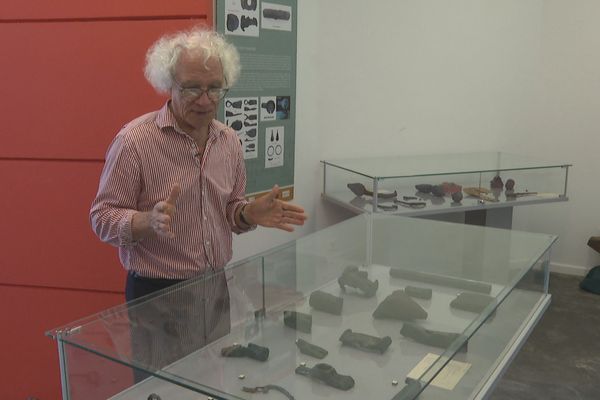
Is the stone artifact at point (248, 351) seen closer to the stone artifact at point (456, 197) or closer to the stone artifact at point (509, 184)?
the stone artifact at point (456, 197)

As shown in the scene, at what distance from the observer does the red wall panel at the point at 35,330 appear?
325 cm

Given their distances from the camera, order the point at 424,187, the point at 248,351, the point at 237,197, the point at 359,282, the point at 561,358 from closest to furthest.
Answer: the point at 248,351
the point at 359,282
the point at 237,197
the point at 561,358
the point at 424,187

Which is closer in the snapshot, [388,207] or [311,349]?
[311,349]

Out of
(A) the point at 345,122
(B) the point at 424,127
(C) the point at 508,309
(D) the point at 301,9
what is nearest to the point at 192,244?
(C) the point at 508,309

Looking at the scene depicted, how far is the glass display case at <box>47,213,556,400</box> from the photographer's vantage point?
1404 millimetres

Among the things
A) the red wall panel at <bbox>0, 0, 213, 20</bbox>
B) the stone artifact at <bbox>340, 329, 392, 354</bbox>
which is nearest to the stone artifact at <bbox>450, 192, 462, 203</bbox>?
the red wall panel at <bbox>0, 0, 213, 20</bbox>

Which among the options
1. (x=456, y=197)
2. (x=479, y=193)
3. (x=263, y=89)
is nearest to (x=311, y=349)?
(x=263, y=89)

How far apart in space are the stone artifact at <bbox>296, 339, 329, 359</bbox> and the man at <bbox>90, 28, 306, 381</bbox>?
244mm

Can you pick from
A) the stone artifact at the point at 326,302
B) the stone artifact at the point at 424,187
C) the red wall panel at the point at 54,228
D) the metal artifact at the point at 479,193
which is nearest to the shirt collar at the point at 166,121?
the stone artifact at the point at 326,302

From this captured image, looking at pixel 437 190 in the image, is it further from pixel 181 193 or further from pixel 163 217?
pixel 163 217

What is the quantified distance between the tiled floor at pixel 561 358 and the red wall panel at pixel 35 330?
7.76ft

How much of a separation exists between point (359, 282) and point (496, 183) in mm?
3041

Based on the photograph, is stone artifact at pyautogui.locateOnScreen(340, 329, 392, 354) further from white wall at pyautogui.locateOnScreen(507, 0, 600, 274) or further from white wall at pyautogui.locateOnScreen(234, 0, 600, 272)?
white wall at pyautogui.locateOnScreen(507, 0, 600, 274)

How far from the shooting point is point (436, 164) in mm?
4844
